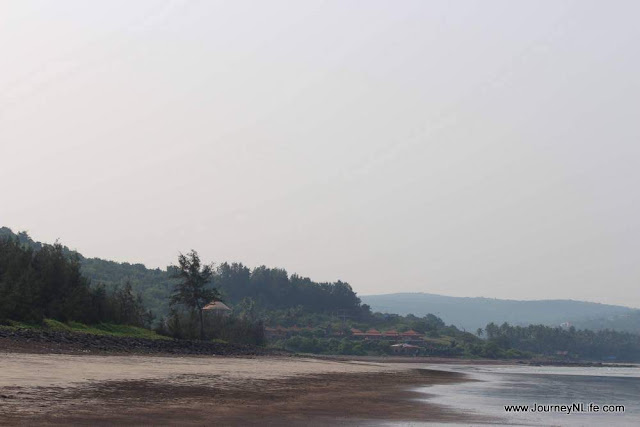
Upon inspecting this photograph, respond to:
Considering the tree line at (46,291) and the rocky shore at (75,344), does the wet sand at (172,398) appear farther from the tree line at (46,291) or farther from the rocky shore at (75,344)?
the tree line at (46,291)

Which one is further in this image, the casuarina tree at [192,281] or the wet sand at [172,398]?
the casuarina tree at [192,281]

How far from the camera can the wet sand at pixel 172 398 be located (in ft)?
69.9

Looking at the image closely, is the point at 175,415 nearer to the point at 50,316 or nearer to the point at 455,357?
the point at 50,316

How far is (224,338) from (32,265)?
4097 cm

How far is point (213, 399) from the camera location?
2727cm

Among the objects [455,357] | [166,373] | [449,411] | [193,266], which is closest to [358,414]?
[449,411]

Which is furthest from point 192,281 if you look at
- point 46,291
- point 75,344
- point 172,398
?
point 172,398

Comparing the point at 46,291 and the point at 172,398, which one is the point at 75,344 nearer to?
the point at 46,291

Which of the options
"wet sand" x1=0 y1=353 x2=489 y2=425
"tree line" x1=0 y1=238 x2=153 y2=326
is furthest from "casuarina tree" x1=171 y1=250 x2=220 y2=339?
"wet sand" x1=0 y1=353 x2=489 y2=425

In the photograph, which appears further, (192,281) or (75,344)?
(192,281)

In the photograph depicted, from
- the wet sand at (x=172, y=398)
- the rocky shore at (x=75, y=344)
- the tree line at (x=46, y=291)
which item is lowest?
the wet sand at (x=172, y=398)

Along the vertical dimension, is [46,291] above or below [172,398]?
above

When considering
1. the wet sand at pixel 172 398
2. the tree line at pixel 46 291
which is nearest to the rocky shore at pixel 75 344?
the wet sand at pixel 172 398

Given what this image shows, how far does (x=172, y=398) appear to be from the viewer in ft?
86.3
